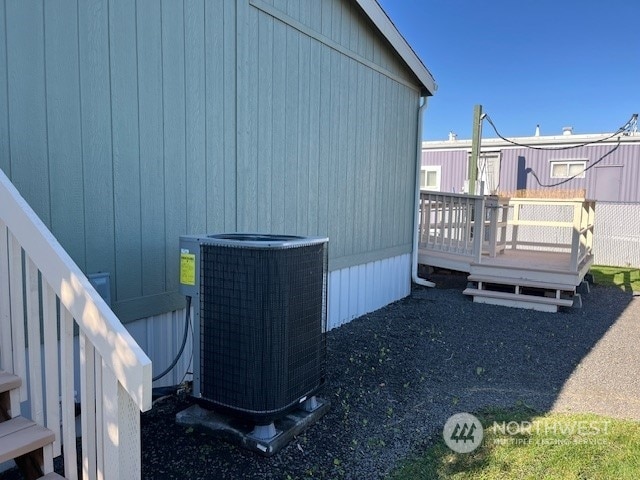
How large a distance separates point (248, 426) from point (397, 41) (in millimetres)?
4652

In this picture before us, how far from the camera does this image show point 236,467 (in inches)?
89.2

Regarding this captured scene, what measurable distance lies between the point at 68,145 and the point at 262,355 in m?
1.50

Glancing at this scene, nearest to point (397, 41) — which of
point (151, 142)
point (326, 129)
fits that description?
point (326, 129)

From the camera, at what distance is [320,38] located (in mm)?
4430

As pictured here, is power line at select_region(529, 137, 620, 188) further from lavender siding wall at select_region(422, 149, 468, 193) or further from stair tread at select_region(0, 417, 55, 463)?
stair tread at select_region(0, 417, 55, 463)

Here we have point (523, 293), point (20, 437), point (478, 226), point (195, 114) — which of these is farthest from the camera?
point (478, 226)

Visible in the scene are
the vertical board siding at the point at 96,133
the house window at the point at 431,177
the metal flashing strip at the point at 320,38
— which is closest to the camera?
the vertical board siding at the point at 96,133

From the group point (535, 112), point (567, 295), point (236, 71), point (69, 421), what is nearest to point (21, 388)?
point (69, 421)

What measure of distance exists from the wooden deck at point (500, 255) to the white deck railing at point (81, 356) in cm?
549

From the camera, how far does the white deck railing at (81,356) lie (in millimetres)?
1382

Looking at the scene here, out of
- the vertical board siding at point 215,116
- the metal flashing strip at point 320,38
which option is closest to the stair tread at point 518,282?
the metal flashing strip at point 320,38

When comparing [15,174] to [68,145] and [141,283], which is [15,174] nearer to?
[68,145]

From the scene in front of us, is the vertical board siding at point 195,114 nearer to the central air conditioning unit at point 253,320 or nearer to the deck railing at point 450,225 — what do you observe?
the central air conditioning unit at point 253,320

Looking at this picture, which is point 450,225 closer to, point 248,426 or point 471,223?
point 471,223
